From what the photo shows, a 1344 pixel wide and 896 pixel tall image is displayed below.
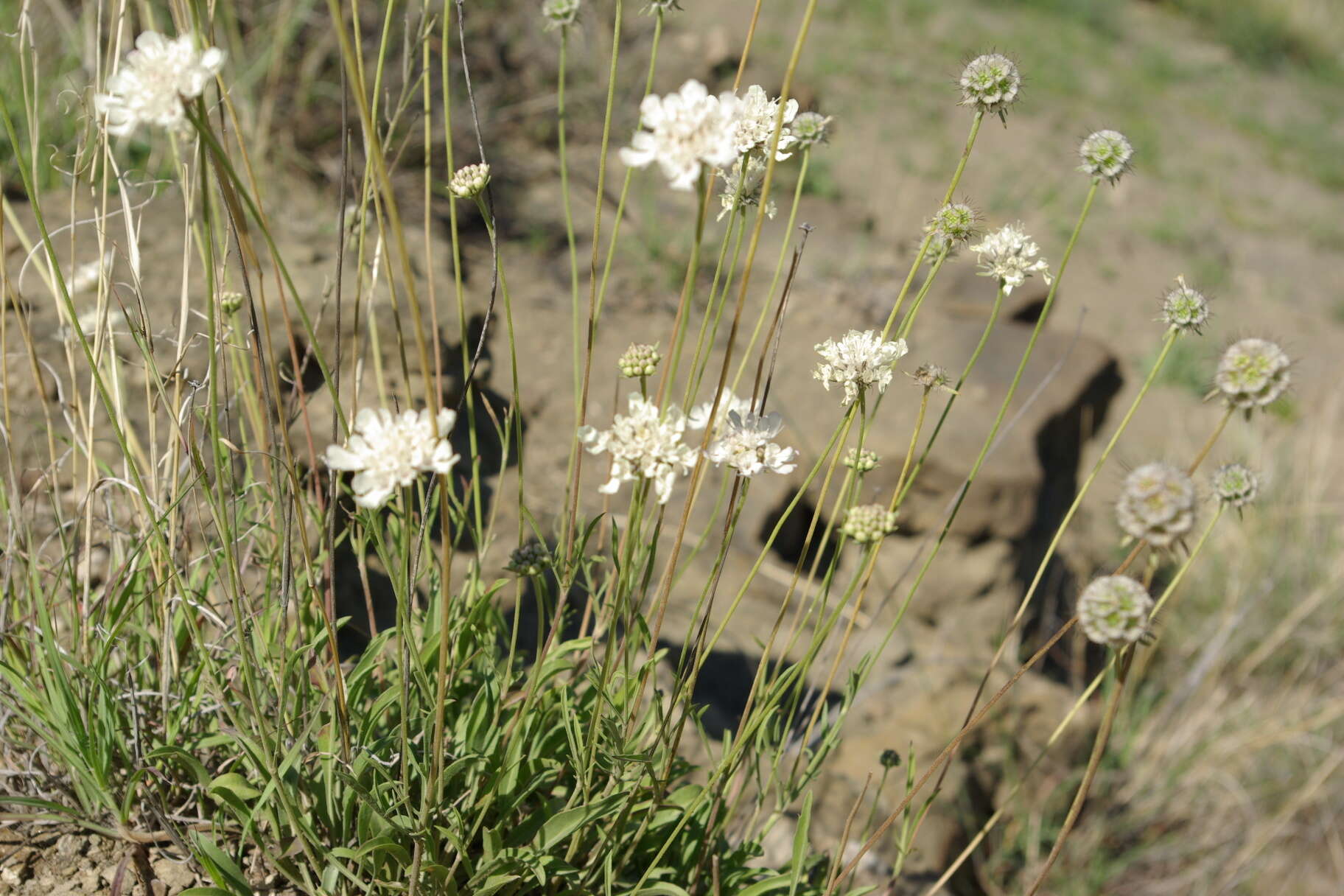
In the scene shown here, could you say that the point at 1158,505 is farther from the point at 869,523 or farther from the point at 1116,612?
the point at 869,523

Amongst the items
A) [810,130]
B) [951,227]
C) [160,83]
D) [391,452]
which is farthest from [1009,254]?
[160,83]

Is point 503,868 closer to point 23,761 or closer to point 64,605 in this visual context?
point 23,761

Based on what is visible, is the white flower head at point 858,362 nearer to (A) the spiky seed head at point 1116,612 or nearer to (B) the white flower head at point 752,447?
(B) the white flower head at point 752,447

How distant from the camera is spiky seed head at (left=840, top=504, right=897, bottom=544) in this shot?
1.36 metres

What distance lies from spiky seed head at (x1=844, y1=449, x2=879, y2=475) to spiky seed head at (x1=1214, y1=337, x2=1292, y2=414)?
0.47 meters

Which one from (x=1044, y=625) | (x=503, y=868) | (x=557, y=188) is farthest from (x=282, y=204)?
(x=1044, y=625)

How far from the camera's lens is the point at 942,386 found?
138 cm

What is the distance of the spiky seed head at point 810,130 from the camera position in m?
1.47

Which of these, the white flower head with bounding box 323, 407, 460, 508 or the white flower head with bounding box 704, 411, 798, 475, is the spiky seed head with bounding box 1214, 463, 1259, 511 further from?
the white flower head with bounding box 323, 407, 460, 508

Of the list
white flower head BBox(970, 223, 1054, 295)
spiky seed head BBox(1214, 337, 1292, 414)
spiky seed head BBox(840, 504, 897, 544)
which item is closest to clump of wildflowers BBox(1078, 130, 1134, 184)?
white flower head BBox(970, 223, 1054, 295)

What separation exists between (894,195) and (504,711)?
524cm

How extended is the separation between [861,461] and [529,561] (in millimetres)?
535

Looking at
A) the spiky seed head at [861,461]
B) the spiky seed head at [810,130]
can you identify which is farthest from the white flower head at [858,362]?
the spiky seed head at [810,130]

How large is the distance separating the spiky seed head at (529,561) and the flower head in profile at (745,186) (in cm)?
58
